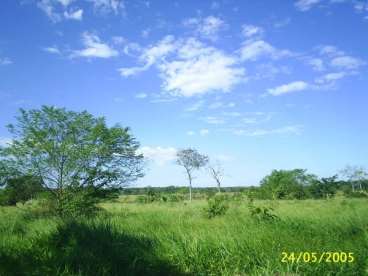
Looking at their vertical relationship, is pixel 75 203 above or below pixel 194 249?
above

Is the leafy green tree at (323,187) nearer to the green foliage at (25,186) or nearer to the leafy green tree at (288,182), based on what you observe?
the leafy green tree at (288,182)

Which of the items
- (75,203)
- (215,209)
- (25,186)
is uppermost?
(25,186)

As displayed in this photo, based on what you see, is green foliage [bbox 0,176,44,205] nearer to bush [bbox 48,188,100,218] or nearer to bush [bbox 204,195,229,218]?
bush [bbox 48,188,100,218]

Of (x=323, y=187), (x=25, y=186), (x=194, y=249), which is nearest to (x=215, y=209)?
(x=194, y=249)

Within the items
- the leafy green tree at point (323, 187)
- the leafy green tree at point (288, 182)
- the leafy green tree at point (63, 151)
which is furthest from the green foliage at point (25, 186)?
the leafy green tree at point (323, 187)

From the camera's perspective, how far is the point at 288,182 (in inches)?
2233

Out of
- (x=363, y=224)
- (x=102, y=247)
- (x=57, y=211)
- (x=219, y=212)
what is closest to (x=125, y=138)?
(x=57, y=211)

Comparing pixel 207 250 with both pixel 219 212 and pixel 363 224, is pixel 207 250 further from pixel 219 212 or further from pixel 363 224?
pixel 219 212

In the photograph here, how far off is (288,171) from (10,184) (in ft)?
173

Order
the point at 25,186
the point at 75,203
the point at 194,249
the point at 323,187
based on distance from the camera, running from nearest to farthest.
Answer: the point at 194,249, the point at 75,203, the point at 25,186, the point at 323,187

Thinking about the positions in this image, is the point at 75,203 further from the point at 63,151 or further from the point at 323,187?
the point at 323,187

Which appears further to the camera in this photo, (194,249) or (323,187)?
(323,187)

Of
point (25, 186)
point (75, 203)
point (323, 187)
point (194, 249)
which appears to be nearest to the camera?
point (194, 249)

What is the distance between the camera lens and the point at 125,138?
63.8ft
